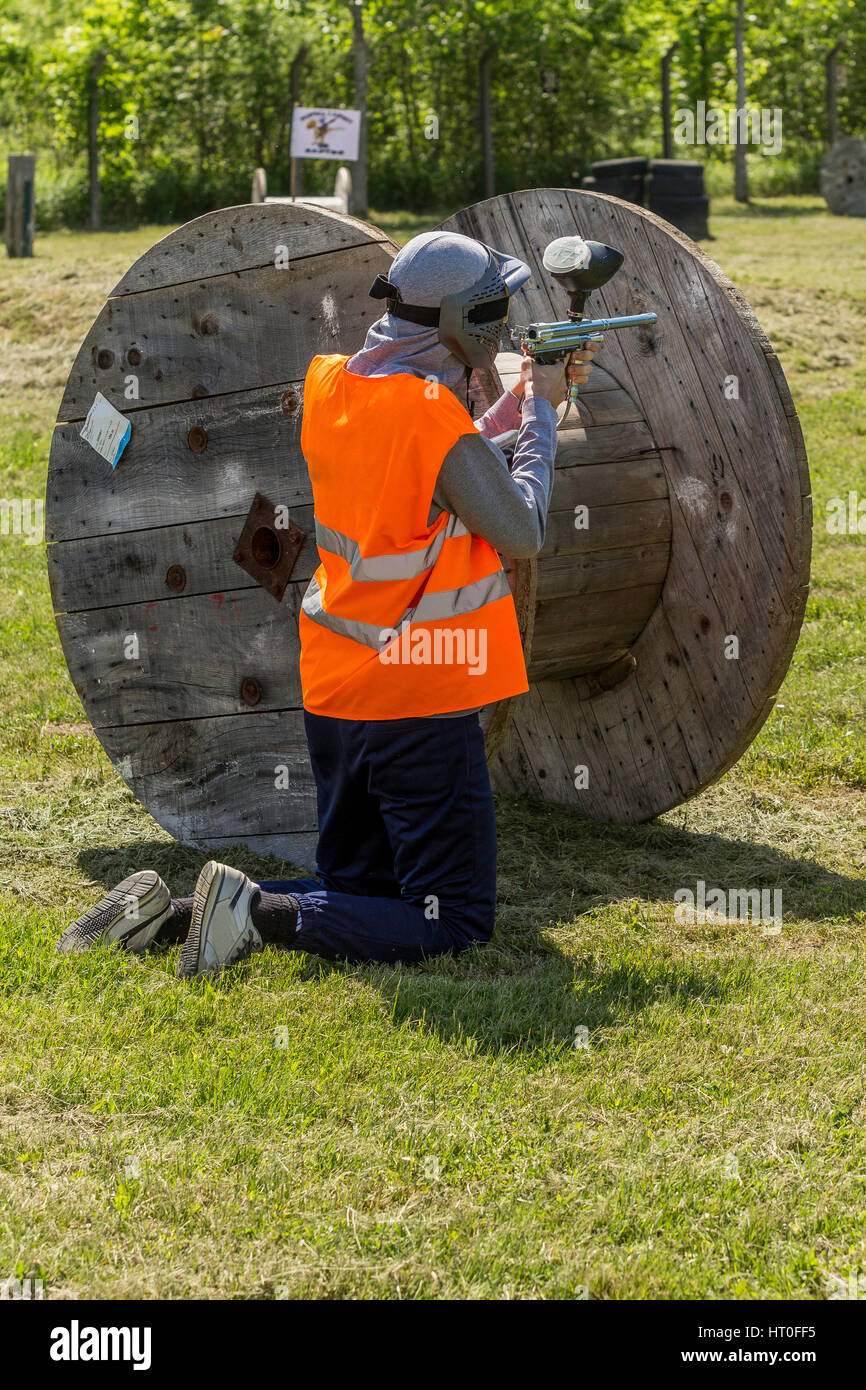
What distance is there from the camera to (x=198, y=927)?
3.67 m

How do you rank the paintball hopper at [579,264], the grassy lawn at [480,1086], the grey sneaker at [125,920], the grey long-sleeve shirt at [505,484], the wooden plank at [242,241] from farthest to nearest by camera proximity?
the wooden plank at [242,241] < the paintball hopper at [579,264] < the grey sneaker at [125,920] < the grey long-sleeve shirt at [505,484] < the grassy lawn at [480,1086]

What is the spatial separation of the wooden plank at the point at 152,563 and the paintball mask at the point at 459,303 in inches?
45.7

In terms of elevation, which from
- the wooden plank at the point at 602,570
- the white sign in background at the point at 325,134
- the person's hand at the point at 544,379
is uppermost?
the white sign in background at the point at 325,134

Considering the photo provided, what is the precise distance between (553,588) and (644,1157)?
2171 mm

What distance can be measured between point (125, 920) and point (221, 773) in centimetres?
112

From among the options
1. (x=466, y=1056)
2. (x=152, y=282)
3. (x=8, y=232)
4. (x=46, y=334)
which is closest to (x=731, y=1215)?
(x=466, y=1056)

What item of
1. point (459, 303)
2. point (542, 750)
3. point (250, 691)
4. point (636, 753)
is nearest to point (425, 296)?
point (459, 303)

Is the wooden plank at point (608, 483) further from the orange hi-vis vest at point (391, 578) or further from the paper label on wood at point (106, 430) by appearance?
the paper label on wood at point (106, 430)

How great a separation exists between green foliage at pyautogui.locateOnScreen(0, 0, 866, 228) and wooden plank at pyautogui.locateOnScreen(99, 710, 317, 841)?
2030cm

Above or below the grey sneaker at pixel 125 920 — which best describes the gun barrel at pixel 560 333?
above

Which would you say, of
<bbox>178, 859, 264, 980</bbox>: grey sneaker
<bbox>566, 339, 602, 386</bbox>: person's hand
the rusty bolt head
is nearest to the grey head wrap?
<bbox>566, 339, 602, 386</bbox>: person's hand

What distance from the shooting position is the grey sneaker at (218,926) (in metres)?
3.66

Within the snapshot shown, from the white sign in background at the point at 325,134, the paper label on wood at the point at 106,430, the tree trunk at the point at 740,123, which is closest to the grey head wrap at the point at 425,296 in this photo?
the paper label on wood at the point at 106,430

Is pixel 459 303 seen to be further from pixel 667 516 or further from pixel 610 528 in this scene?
pixel 667 516
